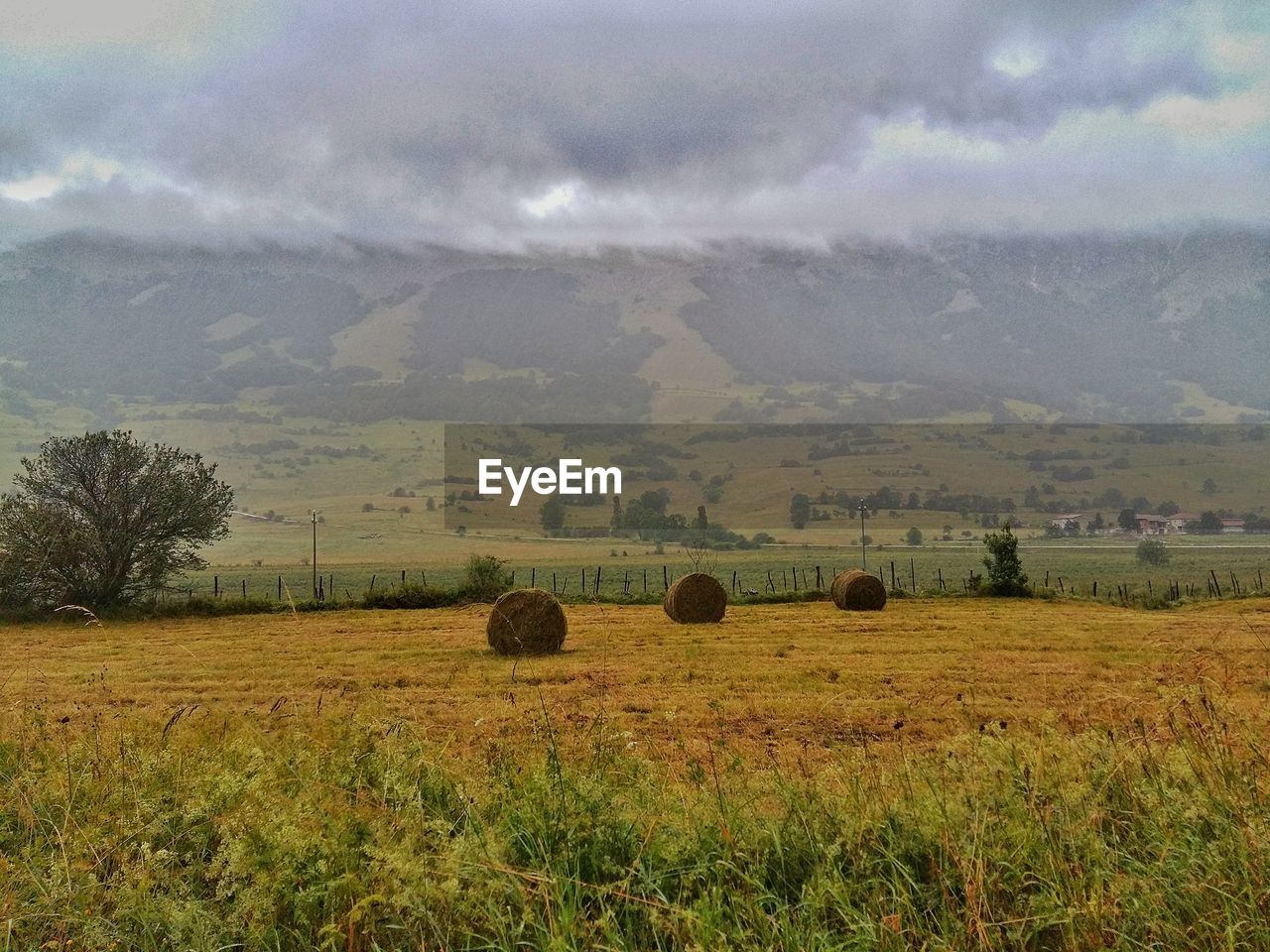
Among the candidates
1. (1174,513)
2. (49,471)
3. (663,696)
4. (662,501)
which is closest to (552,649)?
(663,696)

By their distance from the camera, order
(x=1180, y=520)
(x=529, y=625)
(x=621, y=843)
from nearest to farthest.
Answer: (x=621, y=843) < (x=529, y=625) < (x=1180, y=520)

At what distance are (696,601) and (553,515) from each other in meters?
125

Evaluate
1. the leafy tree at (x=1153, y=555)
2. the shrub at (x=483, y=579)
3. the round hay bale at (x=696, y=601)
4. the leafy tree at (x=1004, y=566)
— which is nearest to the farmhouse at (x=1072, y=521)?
the leafy tree at (x=1153, y=555)

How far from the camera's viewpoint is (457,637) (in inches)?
1156

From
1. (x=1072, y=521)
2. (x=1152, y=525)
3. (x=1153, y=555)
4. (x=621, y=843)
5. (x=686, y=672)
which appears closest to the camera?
(x=621, y=843)

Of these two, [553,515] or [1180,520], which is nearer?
[553,515]

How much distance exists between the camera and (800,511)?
571 ft

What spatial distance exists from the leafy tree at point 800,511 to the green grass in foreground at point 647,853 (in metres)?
167

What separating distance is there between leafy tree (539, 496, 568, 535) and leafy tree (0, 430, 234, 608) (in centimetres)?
10832

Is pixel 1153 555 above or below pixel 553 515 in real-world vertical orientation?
below

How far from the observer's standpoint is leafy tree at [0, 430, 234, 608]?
39031mm

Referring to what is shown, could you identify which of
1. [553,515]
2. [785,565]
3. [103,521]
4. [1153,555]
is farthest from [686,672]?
[553,515]

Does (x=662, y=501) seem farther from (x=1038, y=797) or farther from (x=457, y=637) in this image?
(x=1038, y=797)

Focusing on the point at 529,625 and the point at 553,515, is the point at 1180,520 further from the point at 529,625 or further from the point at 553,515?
the point at 529,625
